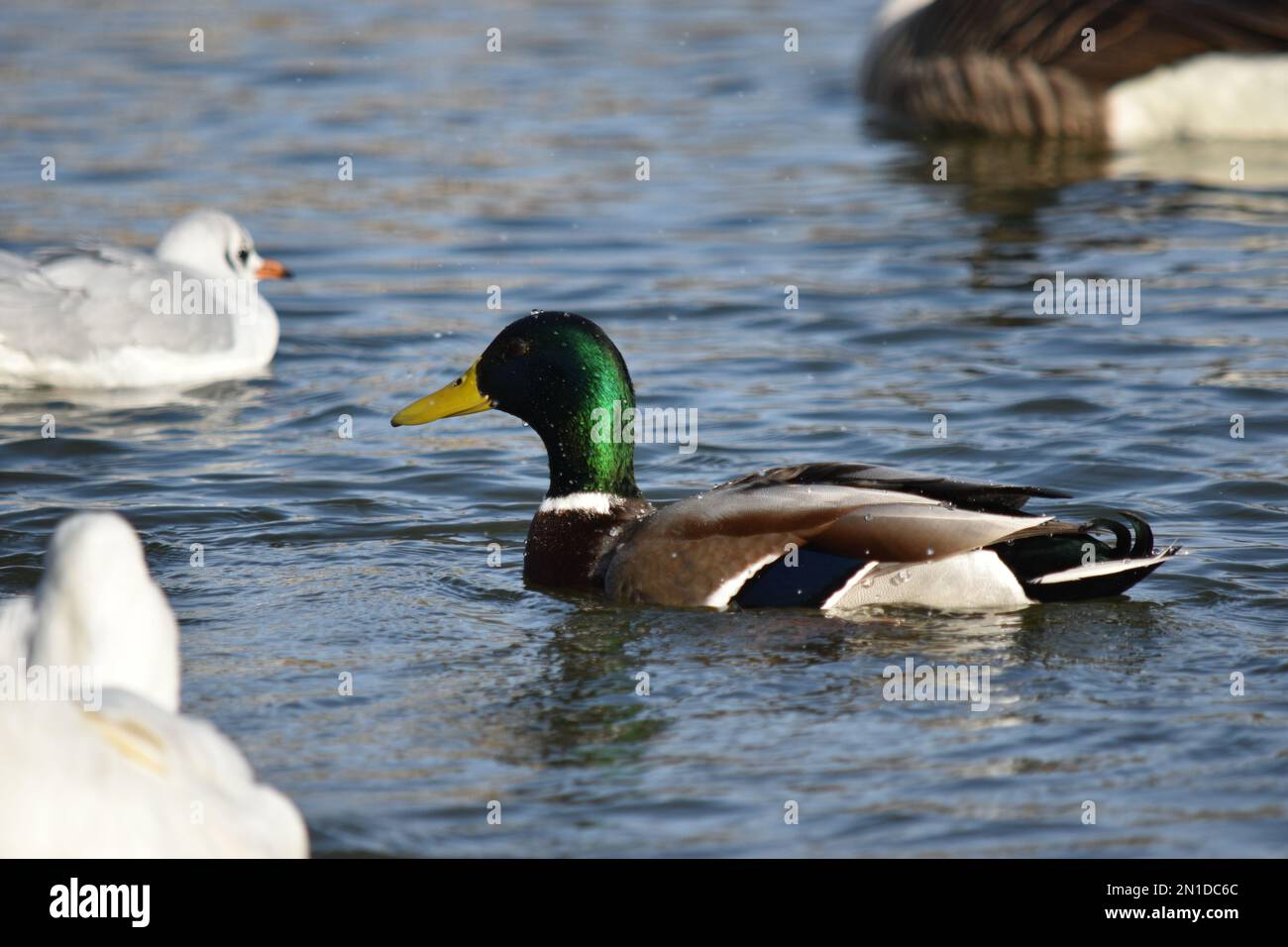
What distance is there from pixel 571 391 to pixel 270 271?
3.81 meters

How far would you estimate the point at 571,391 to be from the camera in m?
7.22

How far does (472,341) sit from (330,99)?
6.31 m

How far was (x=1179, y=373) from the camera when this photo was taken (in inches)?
379

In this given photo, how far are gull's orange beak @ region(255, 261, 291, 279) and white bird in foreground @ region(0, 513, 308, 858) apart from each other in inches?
221

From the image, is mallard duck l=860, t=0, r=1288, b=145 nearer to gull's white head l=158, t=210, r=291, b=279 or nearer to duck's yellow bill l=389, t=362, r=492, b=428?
gull's white head l=158, t=210, r=291, b=279

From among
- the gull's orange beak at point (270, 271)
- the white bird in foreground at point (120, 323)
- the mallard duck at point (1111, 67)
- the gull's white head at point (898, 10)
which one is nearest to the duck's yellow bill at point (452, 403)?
the white bird in foreground at point (120, 323)

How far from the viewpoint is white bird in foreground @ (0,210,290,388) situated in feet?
31.3

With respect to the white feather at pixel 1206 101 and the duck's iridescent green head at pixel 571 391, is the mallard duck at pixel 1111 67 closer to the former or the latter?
the white feather at pixel 1206 101

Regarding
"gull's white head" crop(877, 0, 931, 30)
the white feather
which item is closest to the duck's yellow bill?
the white feather

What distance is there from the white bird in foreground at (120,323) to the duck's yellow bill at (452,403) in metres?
2.69

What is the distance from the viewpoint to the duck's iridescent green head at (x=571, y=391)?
7195mm

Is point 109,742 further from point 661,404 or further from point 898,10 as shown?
point 898,10

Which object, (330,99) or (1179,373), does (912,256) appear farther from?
(330,99)
